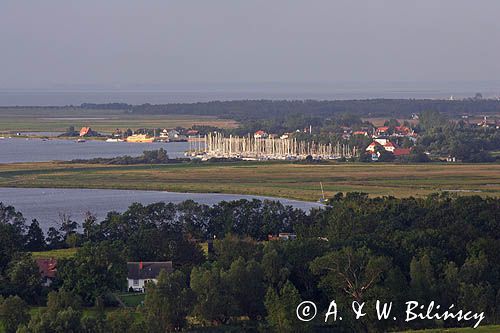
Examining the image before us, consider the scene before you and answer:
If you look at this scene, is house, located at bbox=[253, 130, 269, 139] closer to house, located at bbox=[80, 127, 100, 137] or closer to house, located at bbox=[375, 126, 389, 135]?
house, located at bbox=[375, 126, 389, 135]

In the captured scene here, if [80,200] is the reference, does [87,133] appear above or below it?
below

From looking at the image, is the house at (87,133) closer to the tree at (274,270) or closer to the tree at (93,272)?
the tree at (93,272)

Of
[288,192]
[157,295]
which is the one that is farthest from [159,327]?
[288,192]

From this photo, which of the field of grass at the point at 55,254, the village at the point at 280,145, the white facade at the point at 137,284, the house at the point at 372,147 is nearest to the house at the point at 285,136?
the village at the point at 280,145

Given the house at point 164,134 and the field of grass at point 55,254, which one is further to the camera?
the house at point 164,134

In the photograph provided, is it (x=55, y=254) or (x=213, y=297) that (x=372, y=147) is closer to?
(x=55, y=254)

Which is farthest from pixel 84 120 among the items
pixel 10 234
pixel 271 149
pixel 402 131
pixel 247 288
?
pixel 247 288

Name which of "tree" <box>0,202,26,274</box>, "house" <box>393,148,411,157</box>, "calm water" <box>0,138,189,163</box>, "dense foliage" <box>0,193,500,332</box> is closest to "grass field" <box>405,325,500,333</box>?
"dense foliage" <box>0,193,500,332</box>

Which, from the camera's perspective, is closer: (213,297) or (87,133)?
(213,297)
